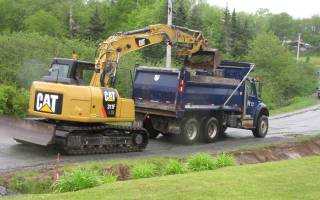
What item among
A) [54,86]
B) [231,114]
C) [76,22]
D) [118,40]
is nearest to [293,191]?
[54,86]

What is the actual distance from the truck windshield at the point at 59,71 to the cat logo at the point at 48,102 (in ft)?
2.41

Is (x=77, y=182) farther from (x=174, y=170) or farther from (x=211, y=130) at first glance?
(x=211, y=130)

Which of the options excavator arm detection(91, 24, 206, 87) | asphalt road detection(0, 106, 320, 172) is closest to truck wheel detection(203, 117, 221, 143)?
asphalt road detection(0, 106, 320, 172)

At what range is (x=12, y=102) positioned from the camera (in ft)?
76.1

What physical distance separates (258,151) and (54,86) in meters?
7.00

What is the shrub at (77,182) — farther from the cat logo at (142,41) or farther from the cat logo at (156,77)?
the cat logo at (156,77)

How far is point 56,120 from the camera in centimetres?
1661

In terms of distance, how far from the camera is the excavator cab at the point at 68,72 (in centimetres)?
1678

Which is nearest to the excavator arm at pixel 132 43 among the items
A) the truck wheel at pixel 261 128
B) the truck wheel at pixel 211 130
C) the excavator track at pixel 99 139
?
the excavator track at pixel 99 139

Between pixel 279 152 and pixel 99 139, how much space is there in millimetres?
6467

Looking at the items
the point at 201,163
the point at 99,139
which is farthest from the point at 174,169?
the point at 99,139

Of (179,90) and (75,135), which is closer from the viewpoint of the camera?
(75,135)

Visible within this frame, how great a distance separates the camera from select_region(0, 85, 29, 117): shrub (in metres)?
22.9

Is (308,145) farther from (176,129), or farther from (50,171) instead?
(50,171)
